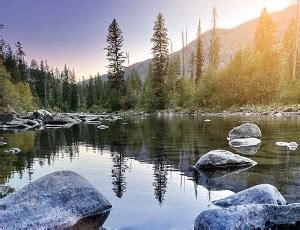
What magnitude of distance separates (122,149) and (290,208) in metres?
11.4

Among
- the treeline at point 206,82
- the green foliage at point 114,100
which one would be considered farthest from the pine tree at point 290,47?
the green foliage at point 114,100

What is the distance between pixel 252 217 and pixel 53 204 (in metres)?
3.59

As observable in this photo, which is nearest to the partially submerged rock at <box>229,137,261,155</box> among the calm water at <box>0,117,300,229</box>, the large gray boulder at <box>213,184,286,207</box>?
the calm water at <box>0,117,300,229</box>

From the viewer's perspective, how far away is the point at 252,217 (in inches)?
221

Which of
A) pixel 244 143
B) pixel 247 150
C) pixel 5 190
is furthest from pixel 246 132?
Answer: pixel 5 190

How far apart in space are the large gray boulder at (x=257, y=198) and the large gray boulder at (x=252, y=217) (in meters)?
1.23

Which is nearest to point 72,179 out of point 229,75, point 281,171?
point 281,171

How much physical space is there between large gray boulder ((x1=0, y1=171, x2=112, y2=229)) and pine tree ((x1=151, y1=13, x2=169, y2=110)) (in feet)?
180

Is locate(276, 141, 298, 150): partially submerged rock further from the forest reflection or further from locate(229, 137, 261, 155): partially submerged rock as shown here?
locate(229, 137, 261, 155): partially submerged rock

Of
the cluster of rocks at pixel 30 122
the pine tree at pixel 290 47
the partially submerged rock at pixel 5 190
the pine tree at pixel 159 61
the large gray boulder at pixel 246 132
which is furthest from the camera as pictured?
the pine tree at pixel 290 47

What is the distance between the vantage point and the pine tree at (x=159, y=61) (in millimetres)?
62531

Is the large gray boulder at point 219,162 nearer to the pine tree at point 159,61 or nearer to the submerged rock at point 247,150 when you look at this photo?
the submerged rock at point 247,150

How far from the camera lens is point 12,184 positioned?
969 cm

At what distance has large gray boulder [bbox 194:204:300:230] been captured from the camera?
18.0 feet
